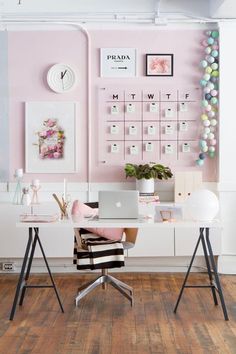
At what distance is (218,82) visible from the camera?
5855mm

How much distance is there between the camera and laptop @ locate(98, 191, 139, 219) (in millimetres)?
4285

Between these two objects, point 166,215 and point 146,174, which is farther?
point 146,174

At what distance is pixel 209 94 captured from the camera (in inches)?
230

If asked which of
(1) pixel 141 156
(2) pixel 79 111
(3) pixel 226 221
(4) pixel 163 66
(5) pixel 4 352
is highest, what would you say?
(4) pixel 163 66

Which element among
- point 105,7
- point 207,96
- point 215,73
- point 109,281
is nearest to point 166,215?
point 109,281

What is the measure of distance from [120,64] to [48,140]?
3.51 ft

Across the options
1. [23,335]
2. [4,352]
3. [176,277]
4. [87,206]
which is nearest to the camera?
[4,352]

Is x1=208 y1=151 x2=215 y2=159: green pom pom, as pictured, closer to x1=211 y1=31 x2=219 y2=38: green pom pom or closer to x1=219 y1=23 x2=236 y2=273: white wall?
x1=219 y1=23 x2=236 y2=273: white wall

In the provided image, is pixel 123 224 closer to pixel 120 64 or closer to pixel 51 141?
pixel 51 141

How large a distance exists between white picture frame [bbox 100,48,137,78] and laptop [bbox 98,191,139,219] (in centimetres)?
198

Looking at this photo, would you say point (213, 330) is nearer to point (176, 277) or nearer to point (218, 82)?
point (176, 277)

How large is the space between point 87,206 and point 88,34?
200cm

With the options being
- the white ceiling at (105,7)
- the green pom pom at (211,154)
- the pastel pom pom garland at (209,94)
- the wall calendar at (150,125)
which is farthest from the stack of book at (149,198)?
the white ceiling at (105,7)

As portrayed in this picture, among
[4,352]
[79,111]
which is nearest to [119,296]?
[4,352]
